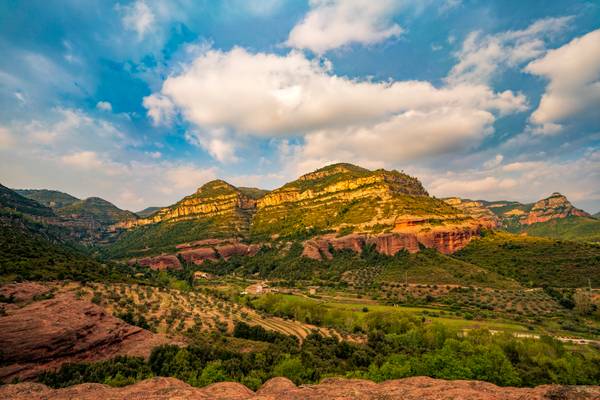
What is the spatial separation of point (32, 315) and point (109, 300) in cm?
2041

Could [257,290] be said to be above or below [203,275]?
below

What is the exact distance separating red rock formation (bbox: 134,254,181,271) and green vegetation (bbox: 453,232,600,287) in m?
140

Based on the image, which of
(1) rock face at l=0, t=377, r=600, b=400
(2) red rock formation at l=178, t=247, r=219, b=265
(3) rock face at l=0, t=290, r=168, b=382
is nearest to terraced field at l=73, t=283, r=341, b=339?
(3) rock face at l=0, t=290, r=168, b=382

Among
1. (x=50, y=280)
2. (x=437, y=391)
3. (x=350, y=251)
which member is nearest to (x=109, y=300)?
(x=50, y=280)

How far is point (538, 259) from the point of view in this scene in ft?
368

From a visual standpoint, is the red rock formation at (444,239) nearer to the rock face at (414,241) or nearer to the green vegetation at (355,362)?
the rock face at (414,241)

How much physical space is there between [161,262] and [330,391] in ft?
553

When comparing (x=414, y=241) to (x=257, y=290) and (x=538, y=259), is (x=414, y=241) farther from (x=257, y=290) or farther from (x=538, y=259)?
(x=257, y=290)

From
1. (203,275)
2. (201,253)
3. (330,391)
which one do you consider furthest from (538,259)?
(201,253)

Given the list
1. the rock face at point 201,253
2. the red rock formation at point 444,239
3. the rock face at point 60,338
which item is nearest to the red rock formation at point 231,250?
the rock face at point 201,253

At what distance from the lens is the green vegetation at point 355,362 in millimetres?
27281

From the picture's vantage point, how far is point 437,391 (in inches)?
465

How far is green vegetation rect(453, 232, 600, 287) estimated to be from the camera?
97.6 m

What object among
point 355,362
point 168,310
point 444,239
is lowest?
point 355,362
